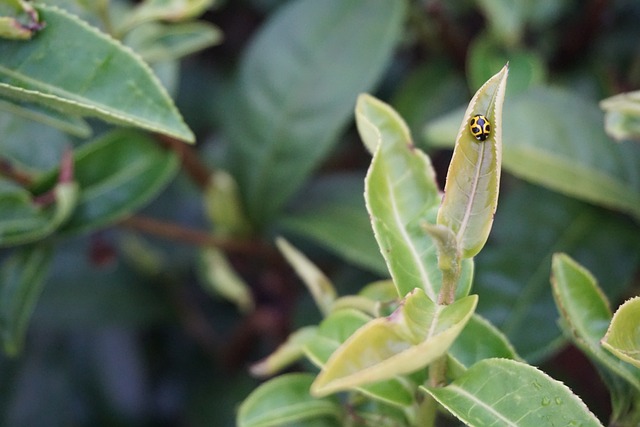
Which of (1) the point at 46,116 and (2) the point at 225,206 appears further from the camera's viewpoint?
(2) the point at 225,206

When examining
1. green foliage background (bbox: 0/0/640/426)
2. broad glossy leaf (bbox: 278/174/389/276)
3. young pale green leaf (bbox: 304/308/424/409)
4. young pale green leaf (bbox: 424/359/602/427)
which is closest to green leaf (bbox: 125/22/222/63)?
green foliage background (bbox: 0/0/640/426)

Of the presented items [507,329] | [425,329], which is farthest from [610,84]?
[425,329]

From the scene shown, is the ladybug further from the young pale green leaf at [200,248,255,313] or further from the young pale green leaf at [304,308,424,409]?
the young pale green leaf at [200,248,255,313]

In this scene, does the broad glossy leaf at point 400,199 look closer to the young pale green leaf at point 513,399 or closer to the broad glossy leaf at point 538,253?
the young pale green leaf at point 513,399

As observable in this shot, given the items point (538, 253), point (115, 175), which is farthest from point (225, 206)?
point (538, 253)

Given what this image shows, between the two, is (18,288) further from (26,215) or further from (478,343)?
(478,343)

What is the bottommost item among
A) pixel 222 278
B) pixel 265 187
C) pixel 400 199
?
pixel 222 278
